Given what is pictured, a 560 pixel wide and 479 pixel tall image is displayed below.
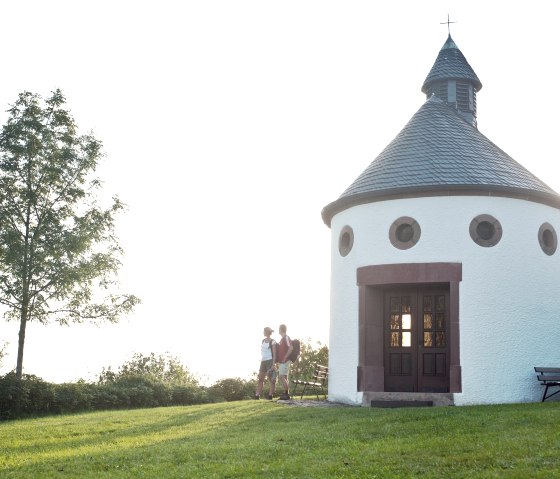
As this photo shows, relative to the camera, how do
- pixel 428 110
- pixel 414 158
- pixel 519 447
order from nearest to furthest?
pixel 519 447 < pixel 414 158 < pixel 428 110

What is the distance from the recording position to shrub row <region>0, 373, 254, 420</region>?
17859 millimetres

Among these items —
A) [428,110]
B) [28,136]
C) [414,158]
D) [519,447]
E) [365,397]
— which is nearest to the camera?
[519,447]

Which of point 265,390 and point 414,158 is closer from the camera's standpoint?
point 414,158

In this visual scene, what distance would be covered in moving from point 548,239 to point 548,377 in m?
3.33

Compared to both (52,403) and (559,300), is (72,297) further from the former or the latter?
(559,300)

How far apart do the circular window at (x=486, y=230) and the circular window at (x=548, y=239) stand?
4.06 feet

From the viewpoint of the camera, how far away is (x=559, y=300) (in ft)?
57.7

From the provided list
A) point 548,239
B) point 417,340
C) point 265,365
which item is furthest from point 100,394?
point 548,239

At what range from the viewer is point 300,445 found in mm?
11039

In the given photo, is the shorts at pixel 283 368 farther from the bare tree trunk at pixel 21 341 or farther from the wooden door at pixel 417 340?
the bare tree trunk at pixel 21 341

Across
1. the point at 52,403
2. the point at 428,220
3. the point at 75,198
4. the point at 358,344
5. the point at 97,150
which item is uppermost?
the point at 97,150

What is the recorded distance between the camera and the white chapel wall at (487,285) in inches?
647

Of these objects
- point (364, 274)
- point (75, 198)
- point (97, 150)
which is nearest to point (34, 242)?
point (75, 198)

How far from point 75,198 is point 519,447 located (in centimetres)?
1559
